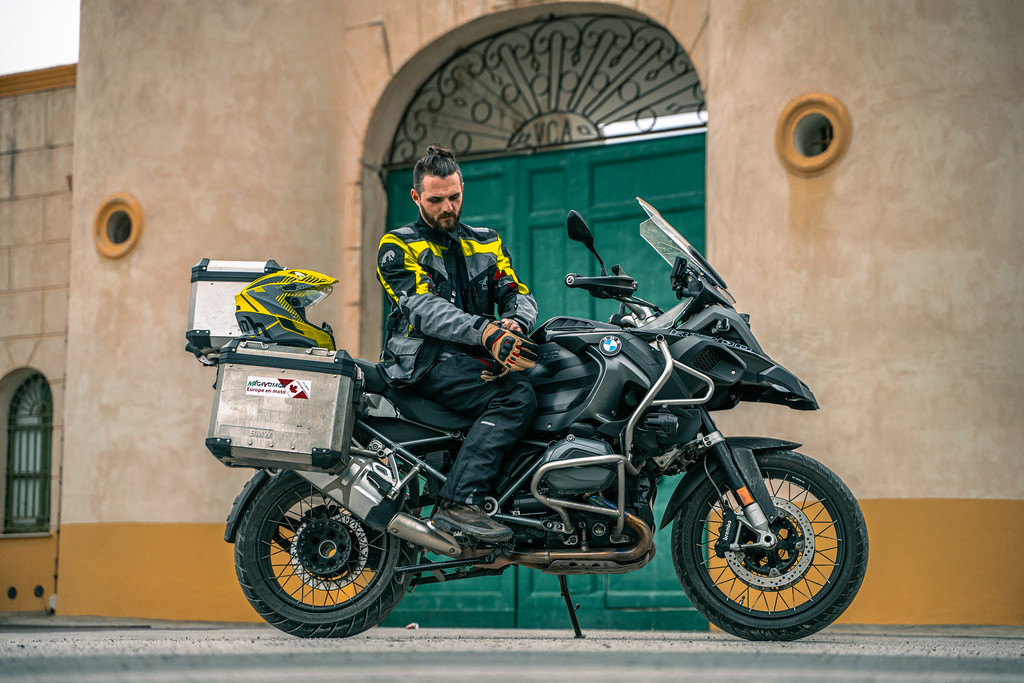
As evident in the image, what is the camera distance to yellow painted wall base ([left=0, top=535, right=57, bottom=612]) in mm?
9922

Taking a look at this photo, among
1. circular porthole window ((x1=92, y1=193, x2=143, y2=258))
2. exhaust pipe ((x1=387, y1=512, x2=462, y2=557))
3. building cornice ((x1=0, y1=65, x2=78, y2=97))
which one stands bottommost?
exhaust pipe ((x1=387, y1=512, x2=462, y2=557))

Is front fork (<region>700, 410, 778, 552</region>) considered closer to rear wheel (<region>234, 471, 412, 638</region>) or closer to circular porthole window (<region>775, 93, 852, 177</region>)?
rear wheel (<region>234, 471, 412, 638</region>)

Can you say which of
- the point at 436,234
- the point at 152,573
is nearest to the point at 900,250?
the point at 436,234

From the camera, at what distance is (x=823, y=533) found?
14.1 ft

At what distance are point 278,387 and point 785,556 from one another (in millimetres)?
2023

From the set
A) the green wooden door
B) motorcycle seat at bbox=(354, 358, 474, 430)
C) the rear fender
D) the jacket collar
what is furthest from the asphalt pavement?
the green wooden door

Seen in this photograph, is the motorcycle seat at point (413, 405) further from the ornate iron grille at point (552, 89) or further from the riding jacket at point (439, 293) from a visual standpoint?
the ornate iron grille at point (552, 89)

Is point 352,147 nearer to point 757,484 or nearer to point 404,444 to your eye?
point 404,444

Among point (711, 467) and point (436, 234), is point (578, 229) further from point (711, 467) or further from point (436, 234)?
point (711, 467)

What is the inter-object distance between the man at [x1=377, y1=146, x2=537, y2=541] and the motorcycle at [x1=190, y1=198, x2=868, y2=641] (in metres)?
0.10

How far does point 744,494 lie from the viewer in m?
4.30

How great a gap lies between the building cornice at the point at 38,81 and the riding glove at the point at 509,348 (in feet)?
25.3

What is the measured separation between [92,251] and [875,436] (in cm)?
606

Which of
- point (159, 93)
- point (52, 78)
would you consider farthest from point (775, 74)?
point (52, 78)
